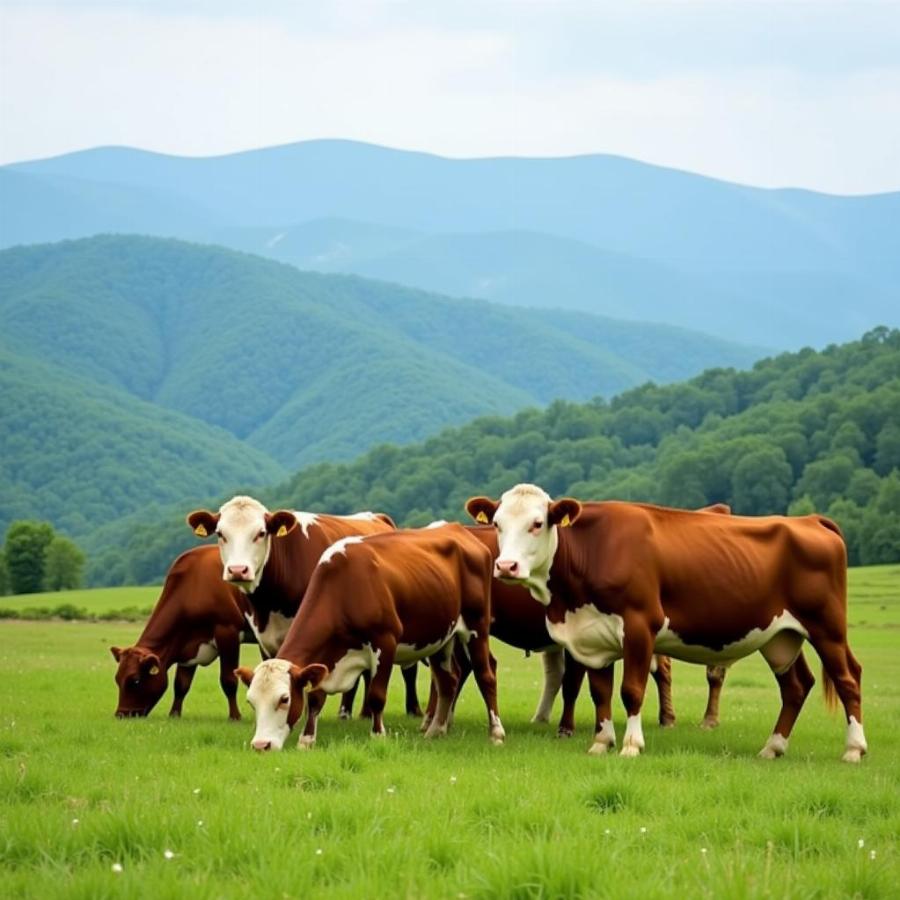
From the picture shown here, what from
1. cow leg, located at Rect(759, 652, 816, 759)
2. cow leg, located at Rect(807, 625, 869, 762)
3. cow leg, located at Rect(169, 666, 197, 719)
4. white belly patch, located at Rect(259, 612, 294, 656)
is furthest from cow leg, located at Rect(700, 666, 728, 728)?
cow leg, located at Rect(169, 666, 197, 719)

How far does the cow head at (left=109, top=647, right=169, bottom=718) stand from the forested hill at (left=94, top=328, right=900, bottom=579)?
8743 cm

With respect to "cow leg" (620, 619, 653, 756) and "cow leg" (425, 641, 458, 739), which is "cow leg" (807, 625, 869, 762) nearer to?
"cow leg" (620, 619, 653, 756)

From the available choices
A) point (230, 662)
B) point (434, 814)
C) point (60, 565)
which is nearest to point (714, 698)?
point (230, 662)

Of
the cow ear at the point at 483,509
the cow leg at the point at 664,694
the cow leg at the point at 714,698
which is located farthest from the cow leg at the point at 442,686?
the cow leg at the point at 714,698

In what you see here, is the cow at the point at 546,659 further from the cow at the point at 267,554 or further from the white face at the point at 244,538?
the white face at the point at 244,538

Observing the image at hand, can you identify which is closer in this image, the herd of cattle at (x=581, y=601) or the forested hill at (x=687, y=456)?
the herd of cattle at (x=581, y=601)

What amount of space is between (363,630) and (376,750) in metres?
1.53

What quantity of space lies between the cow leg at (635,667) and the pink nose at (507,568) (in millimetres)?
1153

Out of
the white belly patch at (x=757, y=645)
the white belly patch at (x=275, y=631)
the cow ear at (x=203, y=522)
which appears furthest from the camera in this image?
the white belly patch at (x=275, y=631)

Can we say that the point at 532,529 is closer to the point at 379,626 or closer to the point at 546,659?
the point at 379,626

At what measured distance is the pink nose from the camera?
13547 millimetres

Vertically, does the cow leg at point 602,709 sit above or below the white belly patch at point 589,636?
below

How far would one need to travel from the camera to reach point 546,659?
56.2 ft

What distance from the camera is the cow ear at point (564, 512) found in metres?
13.9
